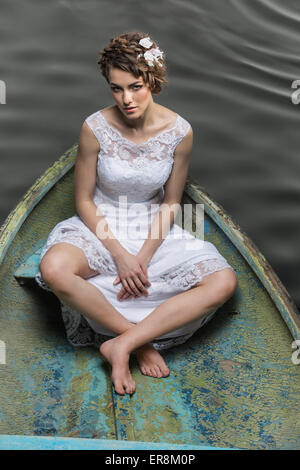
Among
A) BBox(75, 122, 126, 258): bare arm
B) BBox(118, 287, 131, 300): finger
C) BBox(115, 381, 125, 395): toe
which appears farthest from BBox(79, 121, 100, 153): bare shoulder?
BBox(115, 381, 125, 395): toe

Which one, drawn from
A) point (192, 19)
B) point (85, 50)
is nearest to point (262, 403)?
point (85, 50)

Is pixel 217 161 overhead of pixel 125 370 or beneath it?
overhead

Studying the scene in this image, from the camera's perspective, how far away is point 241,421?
1888 mm

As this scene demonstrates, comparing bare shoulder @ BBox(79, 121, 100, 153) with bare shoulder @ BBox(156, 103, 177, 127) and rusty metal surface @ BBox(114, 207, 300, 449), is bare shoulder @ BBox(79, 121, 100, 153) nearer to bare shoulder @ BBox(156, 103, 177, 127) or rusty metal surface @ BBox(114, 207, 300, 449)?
bare shoulder @ BBox(156, 103, 177, 127)

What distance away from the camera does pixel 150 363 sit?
2.01 metres

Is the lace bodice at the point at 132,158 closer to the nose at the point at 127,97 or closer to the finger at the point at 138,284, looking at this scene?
the nose at the point at 127,97

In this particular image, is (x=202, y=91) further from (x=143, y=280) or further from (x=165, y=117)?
(x=143, y=280)

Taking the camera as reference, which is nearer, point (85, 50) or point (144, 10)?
point (85, 50)

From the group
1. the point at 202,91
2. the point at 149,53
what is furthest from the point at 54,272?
the point at 202,91

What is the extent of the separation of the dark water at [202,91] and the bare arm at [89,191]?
4.53 feet

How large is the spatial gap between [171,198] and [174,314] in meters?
0.53

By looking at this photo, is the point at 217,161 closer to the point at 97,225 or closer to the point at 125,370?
the point at 97,225

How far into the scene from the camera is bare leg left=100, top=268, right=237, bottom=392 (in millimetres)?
1916

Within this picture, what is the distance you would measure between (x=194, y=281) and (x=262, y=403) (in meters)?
0.45
